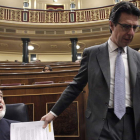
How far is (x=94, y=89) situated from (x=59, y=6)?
8089 mm

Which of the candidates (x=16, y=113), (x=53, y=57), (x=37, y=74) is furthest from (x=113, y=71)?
(x=53, y=57)

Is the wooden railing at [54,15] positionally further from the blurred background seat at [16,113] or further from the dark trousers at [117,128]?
the dark trousers at [117,128]

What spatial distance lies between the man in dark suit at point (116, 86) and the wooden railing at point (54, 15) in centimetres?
557

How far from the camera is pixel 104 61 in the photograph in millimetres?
639

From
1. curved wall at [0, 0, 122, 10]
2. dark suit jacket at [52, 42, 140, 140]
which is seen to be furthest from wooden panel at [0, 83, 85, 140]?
curved wall at [0, 0, 122, 10]

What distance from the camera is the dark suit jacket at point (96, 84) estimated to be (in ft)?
1.92

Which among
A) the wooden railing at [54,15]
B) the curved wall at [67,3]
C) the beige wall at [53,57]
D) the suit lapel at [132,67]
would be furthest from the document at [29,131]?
the curved wall at [67,3]

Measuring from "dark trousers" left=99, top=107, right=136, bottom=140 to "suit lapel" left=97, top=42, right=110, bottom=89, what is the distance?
13cm

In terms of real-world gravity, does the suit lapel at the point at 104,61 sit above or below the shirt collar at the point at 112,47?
below

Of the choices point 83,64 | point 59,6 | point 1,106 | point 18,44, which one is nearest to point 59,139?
point 1,106

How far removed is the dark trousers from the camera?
57cm

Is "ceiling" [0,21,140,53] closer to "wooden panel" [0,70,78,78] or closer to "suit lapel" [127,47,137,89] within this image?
"wooden panel" [0,70,78,78]

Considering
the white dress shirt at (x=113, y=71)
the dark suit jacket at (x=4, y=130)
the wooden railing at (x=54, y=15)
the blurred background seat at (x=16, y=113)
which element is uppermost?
the wooden railing at (x=54, y=15)

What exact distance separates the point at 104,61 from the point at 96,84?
0.10m
